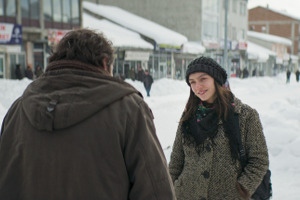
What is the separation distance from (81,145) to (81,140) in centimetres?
2

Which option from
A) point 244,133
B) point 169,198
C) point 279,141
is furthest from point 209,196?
point 279,141

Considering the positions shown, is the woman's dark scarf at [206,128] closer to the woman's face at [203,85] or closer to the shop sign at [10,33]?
the woman's face at [203,85]

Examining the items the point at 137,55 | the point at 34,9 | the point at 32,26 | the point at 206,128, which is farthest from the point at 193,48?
the point at 206,128

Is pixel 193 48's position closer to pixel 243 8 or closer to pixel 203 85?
pixel 243 8

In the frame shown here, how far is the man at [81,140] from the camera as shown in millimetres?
1573

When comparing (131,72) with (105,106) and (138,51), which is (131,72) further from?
A: (105,106)

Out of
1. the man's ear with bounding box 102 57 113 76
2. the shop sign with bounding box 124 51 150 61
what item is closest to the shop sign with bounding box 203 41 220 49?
the shop sign with bounding box 124 51 150 61

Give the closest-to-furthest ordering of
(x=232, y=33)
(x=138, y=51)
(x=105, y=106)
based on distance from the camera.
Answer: (x=105, y=106)
(x=138, y=51)
(x=232, y=33)

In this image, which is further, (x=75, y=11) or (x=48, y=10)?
(x=75, y=11)

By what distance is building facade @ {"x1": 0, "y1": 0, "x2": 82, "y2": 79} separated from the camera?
65.8 feet

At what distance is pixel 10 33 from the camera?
19.4 meters

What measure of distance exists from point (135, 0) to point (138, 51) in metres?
12.6

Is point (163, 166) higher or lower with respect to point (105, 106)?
lower

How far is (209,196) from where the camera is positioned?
254cm
